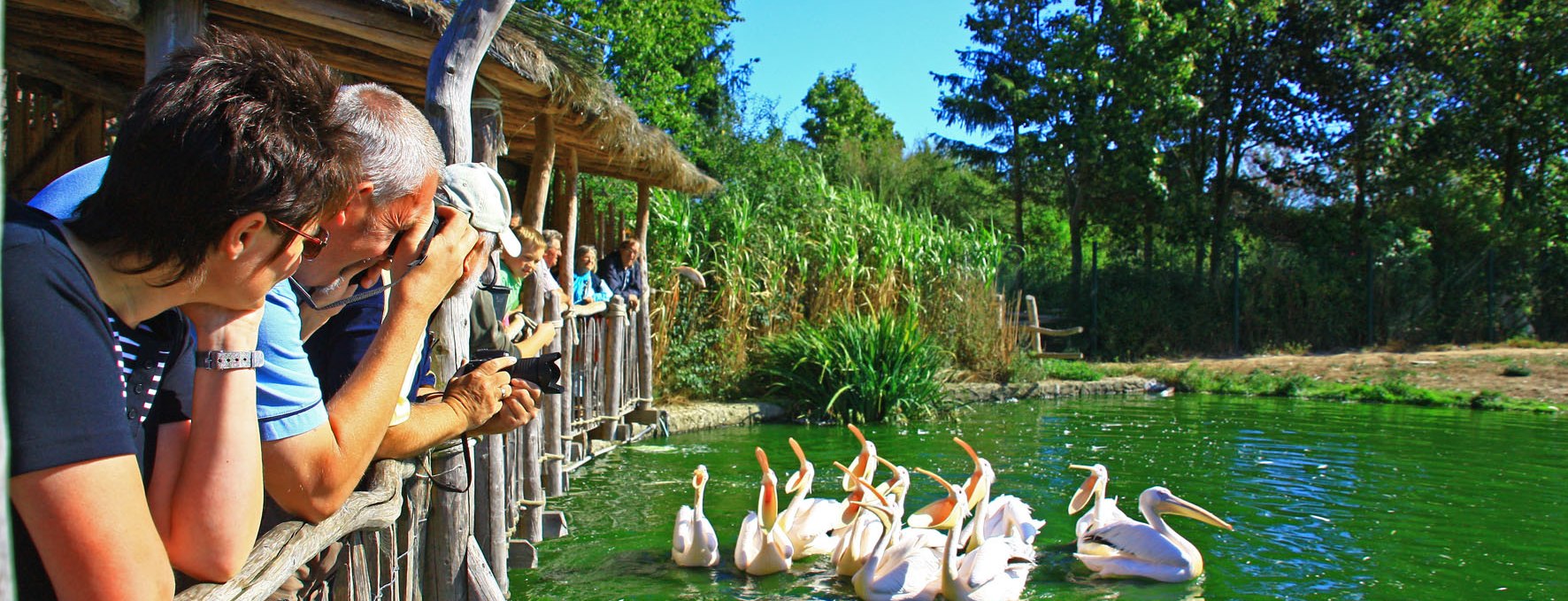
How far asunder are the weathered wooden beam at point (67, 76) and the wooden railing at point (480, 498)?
98.6 inches

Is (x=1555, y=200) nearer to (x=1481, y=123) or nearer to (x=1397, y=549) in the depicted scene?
(x=1481, y=123)

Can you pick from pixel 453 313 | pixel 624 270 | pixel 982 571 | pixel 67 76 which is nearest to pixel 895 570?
pixel 982 571

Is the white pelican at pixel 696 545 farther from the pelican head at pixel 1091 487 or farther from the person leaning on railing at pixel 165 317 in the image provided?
the person leaning on railing at pixel 165 317

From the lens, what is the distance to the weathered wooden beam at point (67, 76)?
17.3ft

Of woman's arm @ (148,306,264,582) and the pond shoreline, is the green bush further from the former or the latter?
woman's arm @ (148,306,264,582)

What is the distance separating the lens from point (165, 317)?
1524 millimetres

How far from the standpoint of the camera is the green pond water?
19.0 ft

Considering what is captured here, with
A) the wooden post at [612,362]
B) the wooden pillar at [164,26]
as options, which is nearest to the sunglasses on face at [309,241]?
the wooden pillar at [164,26]

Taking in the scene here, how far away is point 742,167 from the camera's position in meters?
17.5

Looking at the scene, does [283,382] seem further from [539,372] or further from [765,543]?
[765,543]

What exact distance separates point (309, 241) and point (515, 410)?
1.00m

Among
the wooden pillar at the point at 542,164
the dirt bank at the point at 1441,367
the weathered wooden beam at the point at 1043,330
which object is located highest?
the wooden pillar at the point at 542,164

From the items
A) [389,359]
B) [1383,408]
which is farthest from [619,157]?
[1383,408]

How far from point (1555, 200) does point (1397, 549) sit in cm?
1754
